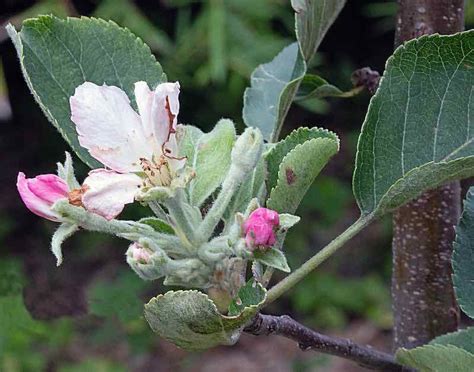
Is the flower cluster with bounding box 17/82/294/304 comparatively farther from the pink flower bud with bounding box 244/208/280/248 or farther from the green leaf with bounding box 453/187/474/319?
the green leaf with bounding box 453/187/474/319

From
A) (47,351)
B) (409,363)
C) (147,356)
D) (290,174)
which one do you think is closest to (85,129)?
(290,174)

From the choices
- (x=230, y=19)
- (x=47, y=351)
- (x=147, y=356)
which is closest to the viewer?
(x=230, y=19)

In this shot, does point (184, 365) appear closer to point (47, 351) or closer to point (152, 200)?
point (47, 351)

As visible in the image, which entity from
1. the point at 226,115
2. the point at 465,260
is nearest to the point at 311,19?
the point at 465,260

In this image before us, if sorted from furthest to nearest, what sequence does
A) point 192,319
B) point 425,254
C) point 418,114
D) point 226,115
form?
1. point 226,115
2. point 425,254
3. point 418,114
4. point 192,319

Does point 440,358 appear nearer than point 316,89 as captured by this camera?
Yes

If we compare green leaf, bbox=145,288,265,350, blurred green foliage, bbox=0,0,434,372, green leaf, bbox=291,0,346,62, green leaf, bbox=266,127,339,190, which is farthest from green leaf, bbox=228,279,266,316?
blurred green foliage, bbox=0,0,434,372

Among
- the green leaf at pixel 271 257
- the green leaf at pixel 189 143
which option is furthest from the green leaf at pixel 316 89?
the green leaf at pixel 271 257

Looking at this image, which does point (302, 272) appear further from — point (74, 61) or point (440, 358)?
point (74, 61)
